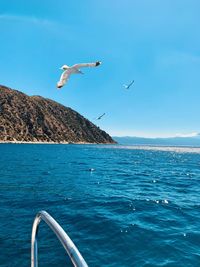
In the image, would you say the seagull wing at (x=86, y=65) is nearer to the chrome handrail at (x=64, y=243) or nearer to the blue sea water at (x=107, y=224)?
the chrome handrail at (x=64, y=243)

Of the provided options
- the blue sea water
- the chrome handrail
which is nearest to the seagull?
the blue sea water

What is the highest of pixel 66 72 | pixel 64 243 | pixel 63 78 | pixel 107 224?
pixel 66 72

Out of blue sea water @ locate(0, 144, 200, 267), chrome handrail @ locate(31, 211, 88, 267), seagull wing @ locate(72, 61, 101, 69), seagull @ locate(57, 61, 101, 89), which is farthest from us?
blue sea water @ locate(0, 144, 200, 267)

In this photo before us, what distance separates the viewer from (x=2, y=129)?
194 m

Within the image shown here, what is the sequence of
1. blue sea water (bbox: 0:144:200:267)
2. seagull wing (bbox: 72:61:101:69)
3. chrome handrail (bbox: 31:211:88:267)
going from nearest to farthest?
1. chrome handrail (bbox: 31:211:88:267)
2. seagull wing (bbox: 72:61:101:69)
3. blue sea water (bbox: 0:144:200:267)

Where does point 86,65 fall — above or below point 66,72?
below

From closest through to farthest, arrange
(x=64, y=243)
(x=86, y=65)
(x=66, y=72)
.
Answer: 1. (x=64, y=243)
2. (x=86, y=65)
3. (x=66, y=72)

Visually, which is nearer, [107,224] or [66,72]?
[66,72]

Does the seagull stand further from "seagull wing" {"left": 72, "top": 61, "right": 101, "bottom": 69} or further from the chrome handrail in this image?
the chrome handrail

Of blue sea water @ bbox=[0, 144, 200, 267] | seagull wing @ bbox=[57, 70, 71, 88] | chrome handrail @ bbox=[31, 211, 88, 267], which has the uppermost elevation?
seagull wing @ bbox=[57, 70, 71, 88]

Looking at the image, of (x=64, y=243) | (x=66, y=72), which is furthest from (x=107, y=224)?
(x=64, y=243)

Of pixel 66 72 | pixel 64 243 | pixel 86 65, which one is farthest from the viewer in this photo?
pixel 66 72

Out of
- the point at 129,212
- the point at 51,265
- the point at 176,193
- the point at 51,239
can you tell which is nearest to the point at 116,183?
the point at 176,193

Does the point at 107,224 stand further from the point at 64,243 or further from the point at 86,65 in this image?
the point at 64,243
